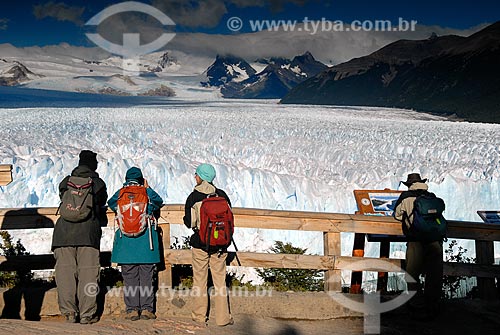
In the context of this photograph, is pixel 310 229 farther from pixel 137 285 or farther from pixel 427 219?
pixel 137 285

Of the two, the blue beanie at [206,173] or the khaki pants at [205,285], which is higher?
the blue beanie at [206,173]

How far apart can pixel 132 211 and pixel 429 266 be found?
2.48 metres

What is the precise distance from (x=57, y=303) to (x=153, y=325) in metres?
0.84

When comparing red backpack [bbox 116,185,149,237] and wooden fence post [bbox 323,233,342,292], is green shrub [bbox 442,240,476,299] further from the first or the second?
red backpack [bbox 116,185,149,237]

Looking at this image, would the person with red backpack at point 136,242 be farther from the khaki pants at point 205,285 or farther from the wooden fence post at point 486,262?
the wooden fence post at point 486,262

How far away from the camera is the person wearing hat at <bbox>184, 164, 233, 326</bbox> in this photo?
4512mm

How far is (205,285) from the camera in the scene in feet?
15.4

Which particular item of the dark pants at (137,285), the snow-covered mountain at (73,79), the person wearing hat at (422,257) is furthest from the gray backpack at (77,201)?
the snow-covered mountain at (73,79)

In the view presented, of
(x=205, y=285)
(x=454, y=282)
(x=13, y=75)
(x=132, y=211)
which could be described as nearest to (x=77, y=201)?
(x=132, y=211)

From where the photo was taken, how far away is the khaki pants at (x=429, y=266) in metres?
4.94

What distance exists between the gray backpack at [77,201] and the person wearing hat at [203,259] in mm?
725

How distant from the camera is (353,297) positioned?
519 cm

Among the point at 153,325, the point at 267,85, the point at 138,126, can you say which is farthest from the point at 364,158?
the point at 267,85

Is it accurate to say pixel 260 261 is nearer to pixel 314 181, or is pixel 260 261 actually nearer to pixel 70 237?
pixel 70 237
